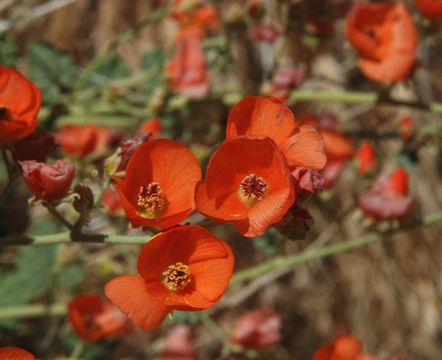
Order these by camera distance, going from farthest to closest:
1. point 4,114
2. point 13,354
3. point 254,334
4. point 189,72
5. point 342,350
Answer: point 189,72, point 254,334, point 342,350, point 4,114, point 13,354

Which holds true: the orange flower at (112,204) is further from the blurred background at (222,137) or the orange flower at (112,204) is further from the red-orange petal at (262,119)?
the red-orange petal at (262,119)

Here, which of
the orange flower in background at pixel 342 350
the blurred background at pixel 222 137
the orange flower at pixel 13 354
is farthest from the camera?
the blurred background at pixel 222 137

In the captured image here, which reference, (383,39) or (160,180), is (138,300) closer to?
(160,180)

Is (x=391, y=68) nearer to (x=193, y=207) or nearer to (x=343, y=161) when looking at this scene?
(x=343, y=161)

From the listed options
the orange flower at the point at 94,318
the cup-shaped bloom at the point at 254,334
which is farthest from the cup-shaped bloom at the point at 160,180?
the cup-shaped bloom at the point at 254,334

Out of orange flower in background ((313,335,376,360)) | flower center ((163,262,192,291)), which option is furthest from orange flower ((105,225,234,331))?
orange flower in background ((313,335,376,360))

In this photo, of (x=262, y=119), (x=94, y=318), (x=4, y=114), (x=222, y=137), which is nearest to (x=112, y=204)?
(x=94, y=318)

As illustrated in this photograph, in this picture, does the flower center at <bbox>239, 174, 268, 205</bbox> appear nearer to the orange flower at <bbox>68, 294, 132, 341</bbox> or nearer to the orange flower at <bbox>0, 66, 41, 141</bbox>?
Answer: the orange flower at <bbox>0, 66, 41, 141</bbox>
